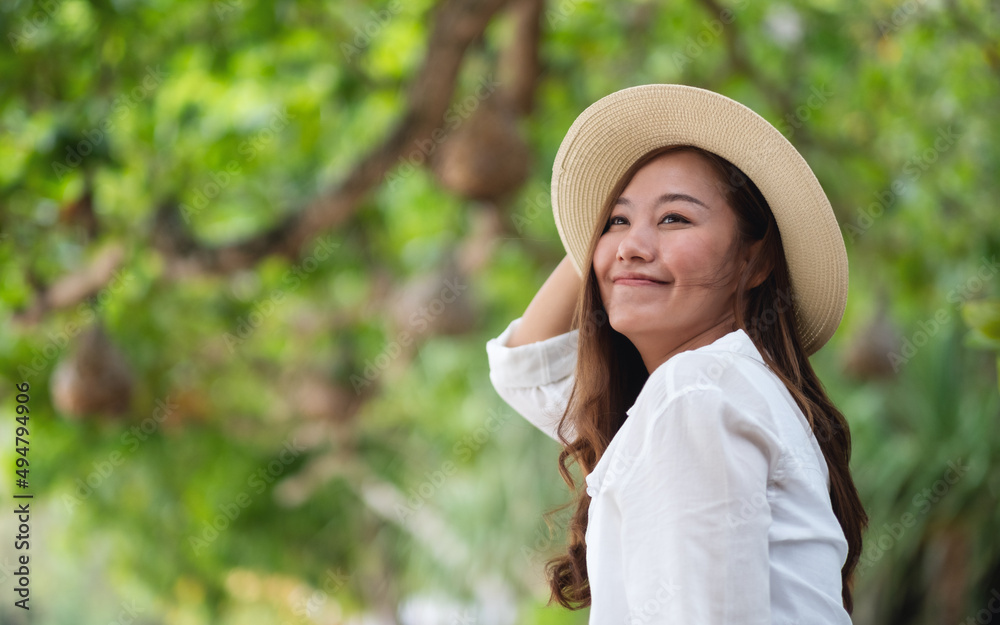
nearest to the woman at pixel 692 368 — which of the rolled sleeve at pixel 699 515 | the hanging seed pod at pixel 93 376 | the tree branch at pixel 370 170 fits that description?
the rolled sleeve at pixel 699 515

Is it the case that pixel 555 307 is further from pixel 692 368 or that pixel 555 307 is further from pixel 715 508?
pixel 715 508

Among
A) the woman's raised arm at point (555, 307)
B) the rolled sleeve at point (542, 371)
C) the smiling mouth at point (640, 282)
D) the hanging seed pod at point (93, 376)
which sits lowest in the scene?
the hanging seed pod at point (93, 376)

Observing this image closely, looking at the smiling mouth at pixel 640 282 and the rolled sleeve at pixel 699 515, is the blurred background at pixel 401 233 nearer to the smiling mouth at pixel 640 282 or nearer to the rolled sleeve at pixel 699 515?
the smiling mouth at pixel 640 282

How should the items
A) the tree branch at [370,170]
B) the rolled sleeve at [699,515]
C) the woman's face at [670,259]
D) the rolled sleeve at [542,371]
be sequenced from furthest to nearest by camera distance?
the tree branch at [370,170] < the rolled sleeve at [542,371] < the woman's face at [670,259] < the rolled sleeve at [699,515]

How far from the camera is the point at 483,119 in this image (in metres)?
3.48

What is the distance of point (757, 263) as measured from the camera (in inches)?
50.8

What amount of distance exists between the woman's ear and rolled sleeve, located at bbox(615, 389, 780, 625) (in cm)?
32

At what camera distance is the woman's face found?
1.20m

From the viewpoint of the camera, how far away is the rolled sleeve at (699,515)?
3.08 ft

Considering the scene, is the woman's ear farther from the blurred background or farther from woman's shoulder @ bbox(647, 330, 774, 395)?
the blurred background

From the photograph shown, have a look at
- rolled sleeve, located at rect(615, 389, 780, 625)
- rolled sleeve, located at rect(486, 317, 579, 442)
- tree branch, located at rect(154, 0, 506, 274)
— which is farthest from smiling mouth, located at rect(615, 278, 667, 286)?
tree branch, located at rect(154, 0, 506, 274)

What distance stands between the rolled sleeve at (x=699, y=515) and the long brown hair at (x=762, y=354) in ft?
0.72

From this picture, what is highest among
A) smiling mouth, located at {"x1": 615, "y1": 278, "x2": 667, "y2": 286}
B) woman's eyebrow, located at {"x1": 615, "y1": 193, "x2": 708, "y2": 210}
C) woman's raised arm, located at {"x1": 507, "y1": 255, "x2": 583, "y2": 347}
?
woman's eyebrow, located at {"x1": 615, "y1": 193, "x2": 708, "y2": 210}

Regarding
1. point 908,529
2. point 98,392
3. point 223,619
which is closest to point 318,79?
point 98,392
